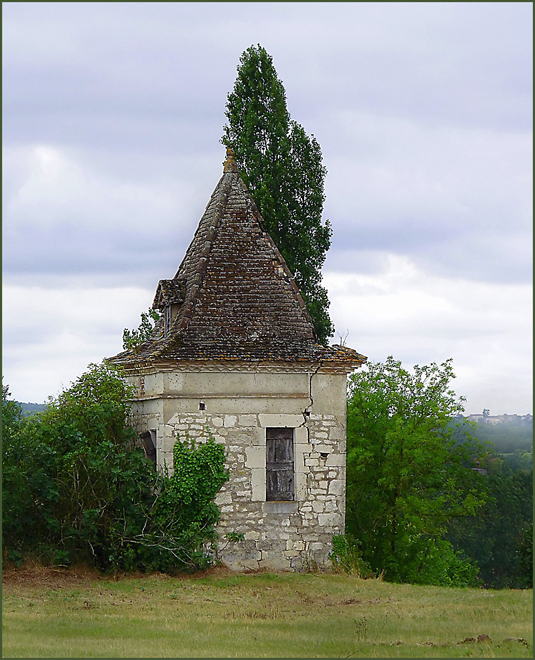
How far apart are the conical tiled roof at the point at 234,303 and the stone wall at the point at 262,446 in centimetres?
47

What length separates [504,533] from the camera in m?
47.5

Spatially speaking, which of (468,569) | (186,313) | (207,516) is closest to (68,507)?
(207,516)

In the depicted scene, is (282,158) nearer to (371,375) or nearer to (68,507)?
→ (371,375)

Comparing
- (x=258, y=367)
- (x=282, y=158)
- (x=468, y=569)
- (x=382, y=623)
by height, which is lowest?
(x=468, y=569)

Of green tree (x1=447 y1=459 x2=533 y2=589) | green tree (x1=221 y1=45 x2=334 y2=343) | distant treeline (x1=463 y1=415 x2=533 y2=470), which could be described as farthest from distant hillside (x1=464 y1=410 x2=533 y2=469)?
green tree (x1=447 y1=459 x2=533 y2=589)

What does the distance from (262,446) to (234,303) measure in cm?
304

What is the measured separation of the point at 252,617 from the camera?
14422mm

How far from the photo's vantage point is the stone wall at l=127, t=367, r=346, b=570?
18547mm

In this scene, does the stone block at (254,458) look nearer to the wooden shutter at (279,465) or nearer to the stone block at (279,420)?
the wooden shutter at (279,465)

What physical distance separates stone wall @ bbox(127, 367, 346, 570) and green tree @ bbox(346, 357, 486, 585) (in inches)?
253

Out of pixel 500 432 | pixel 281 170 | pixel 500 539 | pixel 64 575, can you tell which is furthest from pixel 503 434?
pixel 500 539

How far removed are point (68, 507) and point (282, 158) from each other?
12.3 metres

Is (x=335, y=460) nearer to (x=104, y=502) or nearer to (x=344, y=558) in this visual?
(x=344, y=558)

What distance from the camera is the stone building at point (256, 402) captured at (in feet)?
61.0
